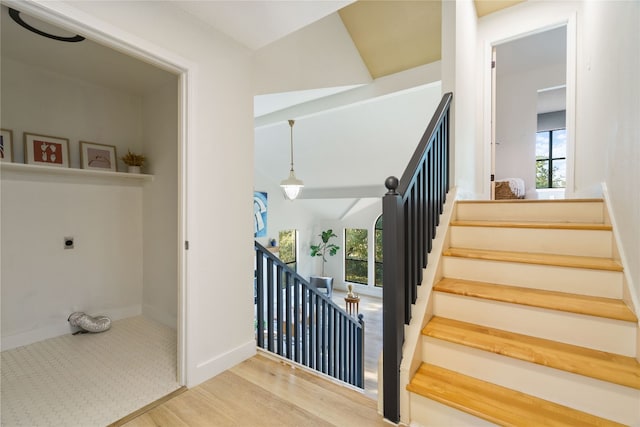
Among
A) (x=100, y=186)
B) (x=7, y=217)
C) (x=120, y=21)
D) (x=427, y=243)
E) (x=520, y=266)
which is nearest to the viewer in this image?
(x=120, y=21)

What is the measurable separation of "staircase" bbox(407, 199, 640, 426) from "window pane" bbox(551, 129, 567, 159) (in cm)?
497

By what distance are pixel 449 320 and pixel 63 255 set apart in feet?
10.3

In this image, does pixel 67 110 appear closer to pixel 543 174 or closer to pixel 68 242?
pixel 68 242

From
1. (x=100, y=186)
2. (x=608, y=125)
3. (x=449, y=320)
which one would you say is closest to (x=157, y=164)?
(x=100, y=186)

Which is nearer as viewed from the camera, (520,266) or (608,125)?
(520,266)

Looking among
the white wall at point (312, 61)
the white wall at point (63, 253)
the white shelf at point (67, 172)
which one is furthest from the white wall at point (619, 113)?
the white wall at point (63, 253)

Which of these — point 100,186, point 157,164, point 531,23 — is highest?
point 531,23

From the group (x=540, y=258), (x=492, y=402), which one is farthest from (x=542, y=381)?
(x=540, y=258)

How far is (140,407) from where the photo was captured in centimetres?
156

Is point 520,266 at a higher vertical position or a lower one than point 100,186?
lower

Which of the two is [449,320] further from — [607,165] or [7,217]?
[7,217]

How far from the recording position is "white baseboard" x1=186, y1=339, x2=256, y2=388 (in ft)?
5.77

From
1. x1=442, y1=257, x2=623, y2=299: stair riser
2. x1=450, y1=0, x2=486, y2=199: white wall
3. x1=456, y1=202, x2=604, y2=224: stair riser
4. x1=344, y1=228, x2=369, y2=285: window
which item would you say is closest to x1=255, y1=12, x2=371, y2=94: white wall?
x1=450, y1=0, x2=486, y2=199: white wall

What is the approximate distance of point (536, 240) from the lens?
175 cm
